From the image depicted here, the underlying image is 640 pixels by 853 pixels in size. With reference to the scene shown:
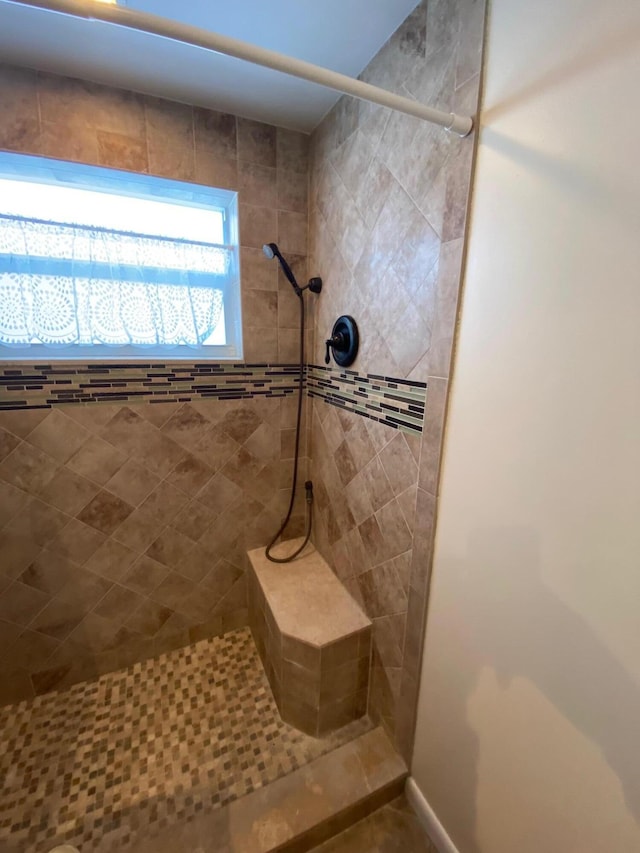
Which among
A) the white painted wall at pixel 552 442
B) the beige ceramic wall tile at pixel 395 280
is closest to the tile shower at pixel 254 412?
the beige ceramic wall tile at pixel 395 280

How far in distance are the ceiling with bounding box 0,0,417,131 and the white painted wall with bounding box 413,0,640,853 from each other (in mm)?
526

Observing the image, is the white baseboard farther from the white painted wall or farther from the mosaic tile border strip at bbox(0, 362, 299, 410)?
the mosaic tile border strip at bbox(0, 362, 299, 410)

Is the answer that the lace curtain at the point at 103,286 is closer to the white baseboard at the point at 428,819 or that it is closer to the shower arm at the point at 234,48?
the shower arm at the point at 234,48

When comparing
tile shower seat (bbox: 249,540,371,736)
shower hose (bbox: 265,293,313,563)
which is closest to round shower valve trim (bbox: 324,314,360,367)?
shower hose (bbox: 265,293,313,563)

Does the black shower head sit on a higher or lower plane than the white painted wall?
higher

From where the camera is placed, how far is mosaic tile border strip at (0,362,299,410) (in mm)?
1317

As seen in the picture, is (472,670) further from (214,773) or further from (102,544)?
(102,544)

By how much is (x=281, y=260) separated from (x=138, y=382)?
863 mm

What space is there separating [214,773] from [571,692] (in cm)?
132

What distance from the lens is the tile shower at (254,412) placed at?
1001mm

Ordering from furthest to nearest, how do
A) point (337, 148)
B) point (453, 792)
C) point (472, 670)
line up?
point (337, 148) < point (453, 792) < point (472, 670)

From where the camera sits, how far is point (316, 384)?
1.71m

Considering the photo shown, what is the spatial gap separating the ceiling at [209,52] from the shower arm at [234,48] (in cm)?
54

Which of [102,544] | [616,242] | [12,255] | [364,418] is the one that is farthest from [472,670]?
[12,255]
